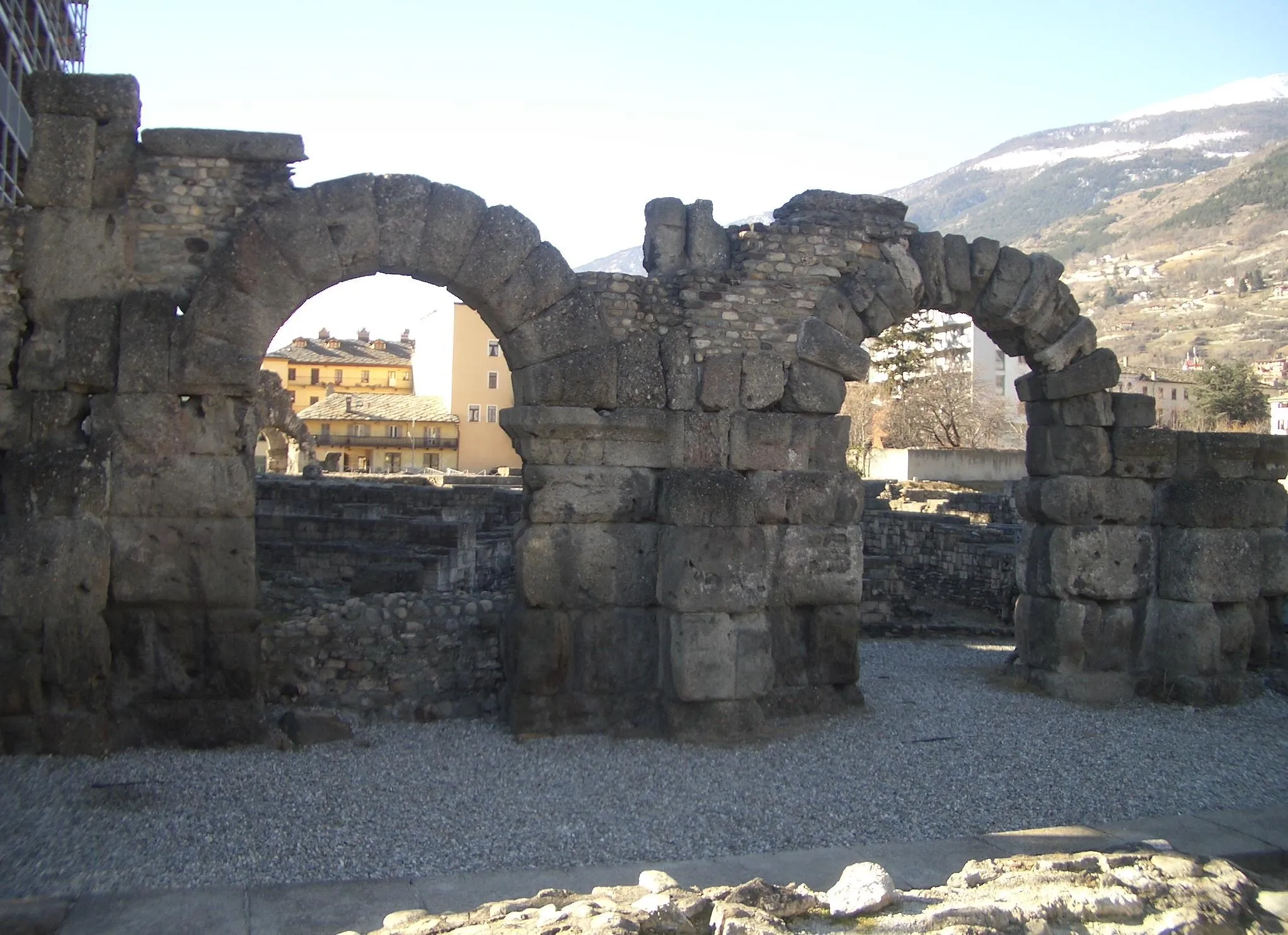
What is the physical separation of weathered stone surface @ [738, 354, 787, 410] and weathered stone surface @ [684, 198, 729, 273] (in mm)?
817

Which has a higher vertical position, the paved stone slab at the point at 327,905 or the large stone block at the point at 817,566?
the large stone block at the point at 817,566

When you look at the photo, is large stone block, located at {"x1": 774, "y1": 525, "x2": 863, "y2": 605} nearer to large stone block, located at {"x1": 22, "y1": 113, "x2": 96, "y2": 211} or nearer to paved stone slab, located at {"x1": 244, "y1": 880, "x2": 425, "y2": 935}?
paved stone slab, located at {"x1": 244, "y1": 880, "x2": 425, "y2": 935}

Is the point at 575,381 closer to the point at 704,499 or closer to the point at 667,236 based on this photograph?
the point at 704,499

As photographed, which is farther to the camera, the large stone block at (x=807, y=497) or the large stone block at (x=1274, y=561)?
the large stone block at (x=1274, y=561)

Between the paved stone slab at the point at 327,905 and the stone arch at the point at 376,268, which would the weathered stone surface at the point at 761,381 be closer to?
the stone arch at the point at 376,268

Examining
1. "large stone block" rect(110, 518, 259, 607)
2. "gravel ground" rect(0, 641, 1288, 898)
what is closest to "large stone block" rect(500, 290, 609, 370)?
"large stone block" rect(110, 518, 259, 607)

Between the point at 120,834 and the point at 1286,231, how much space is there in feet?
439

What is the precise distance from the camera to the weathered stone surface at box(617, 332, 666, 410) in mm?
8492

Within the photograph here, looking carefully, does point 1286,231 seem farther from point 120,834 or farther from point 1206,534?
point 120,834

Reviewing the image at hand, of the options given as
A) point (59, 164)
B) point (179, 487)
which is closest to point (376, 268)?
point (179, 487)

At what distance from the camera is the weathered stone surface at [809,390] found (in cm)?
891

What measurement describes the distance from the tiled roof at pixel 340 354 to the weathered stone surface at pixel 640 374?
166ft

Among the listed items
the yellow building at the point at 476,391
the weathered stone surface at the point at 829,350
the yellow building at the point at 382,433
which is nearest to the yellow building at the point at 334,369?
the yellow building at the point at 382,433

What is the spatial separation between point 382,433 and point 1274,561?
42.7 m
